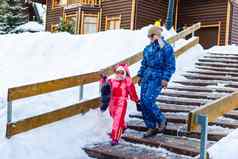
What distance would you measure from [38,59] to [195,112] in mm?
8627

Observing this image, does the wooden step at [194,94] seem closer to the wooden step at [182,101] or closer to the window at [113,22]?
the wooden step at [182,101]

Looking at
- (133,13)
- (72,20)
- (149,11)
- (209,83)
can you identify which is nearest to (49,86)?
(209,83)

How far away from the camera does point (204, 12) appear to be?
26.4 m

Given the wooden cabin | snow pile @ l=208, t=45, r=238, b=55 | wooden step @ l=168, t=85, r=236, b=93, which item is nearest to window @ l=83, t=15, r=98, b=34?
the wooden cabin

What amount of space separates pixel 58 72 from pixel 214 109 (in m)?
6.96

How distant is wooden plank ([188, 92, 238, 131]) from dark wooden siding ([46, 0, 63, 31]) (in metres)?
26.4

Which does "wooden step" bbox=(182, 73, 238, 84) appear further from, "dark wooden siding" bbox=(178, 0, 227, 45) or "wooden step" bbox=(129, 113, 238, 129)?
"dark wooden siding" bbox=(178, 0, 227, 45)

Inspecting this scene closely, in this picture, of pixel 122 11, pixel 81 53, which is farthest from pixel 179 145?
pixel 122 11

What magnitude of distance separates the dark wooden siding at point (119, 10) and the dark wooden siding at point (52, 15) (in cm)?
453

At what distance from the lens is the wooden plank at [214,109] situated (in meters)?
4.91

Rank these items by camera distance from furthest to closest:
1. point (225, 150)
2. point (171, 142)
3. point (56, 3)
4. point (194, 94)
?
point (56, 3) < point (194, 94) < point (171, 142) < point (225, 150)

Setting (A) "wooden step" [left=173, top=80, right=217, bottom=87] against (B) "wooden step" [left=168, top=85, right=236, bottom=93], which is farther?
(A) "wooden step" [left=173, top=80, right=217, bottom=87]

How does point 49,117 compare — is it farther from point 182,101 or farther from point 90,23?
point 90,23

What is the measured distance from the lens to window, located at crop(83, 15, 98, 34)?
93.2 ft
